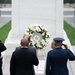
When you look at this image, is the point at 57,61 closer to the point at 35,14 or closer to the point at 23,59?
the point at 23,59

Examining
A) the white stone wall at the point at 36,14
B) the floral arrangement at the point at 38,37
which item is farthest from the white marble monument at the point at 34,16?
the floral arrangement at the point at 38,37

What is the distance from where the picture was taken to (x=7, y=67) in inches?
498

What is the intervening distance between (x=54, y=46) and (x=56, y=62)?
12.8 inches

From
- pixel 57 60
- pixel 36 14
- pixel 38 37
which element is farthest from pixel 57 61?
pixel 36 14

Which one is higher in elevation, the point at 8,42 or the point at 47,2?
the point at 47,2

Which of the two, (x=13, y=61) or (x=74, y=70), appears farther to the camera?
(x=74, y=70)

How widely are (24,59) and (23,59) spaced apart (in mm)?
22

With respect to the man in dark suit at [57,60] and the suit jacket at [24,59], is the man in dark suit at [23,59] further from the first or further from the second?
the man in dark suit at [57,60]

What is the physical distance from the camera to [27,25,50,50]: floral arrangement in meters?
10.8

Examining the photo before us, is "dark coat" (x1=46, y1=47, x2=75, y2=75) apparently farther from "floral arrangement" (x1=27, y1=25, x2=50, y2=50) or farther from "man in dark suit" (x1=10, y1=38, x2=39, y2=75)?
"floral arrangement" (x1=27, y1=25, x2=50, y2=50)

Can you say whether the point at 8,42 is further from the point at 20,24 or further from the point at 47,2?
the point at 47,2

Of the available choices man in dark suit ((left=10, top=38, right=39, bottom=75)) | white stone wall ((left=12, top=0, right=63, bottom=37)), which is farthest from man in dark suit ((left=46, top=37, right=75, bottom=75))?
white stone wall ((left=12, top=0, right=63, bottom=37))

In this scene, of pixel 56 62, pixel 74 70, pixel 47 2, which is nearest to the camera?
pixel 56 62

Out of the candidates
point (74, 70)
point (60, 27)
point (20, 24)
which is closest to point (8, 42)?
point (20, 24)
